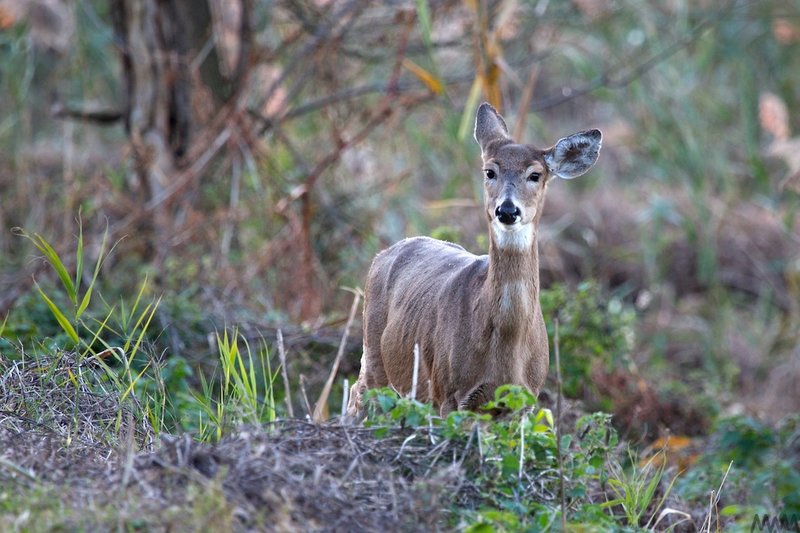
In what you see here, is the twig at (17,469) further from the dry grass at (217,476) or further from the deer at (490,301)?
the deer at (490,301)

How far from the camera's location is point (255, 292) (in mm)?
10273

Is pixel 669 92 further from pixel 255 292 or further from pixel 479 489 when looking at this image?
pixel 479 489

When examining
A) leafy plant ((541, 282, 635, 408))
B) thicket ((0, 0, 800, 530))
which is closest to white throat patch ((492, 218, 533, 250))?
thicket ((0, 0, 800, 530))

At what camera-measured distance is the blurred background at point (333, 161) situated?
30.9ft

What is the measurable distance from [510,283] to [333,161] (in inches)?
201

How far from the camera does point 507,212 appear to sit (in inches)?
236

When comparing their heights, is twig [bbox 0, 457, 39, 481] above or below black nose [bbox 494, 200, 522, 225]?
below

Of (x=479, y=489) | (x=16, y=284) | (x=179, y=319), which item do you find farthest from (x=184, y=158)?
(x=479, y=489)

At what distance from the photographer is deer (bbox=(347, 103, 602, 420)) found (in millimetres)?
6082

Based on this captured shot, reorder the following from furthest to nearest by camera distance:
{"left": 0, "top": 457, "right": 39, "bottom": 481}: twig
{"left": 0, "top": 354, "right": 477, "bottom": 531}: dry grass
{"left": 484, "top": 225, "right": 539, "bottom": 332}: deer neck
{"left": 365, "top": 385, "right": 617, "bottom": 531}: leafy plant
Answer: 1. {"left": 484, "top": 225, "right": 539, "bottom": 332}: deer neck
2. {"left": 365, "top": 385, "right": 617, "bottom": 531}: leafy plant
3. {"left": 0, "top": 457, "right": 39, "bottom": 481}: twig
4. {"left": 0, "top": 354, "right": 477, "bottom": 531}: dry grass

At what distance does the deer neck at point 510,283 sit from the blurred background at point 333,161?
2.33 m

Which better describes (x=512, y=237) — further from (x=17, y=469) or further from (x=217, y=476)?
(x=17, y=469)

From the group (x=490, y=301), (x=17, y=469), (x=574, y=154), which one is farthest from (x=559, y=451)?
(x=574, y=154)

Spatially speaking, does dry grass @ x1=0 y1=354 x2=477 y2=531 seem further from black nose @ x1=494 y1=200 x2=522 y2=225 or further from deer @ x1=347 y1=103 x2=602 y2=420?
black nose @ x1=494 y1=200 x2=522 y2=225
